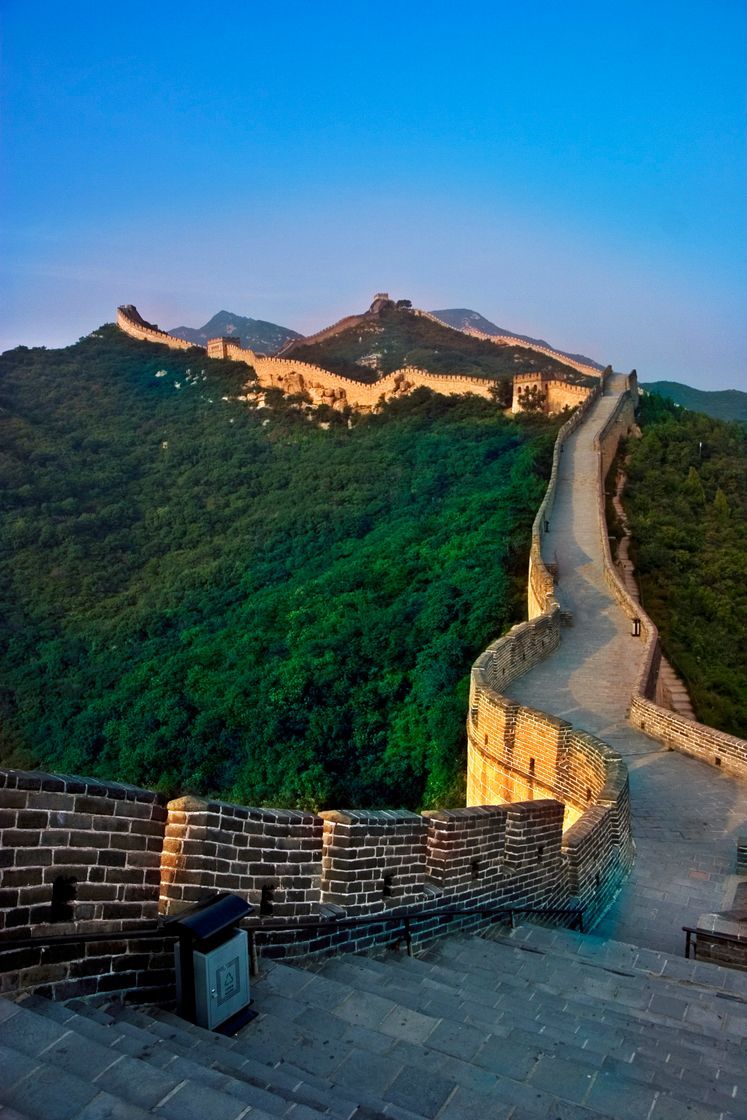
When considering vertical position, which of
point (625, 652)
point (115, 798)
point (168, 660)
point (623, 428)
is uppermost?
point (623, 428)

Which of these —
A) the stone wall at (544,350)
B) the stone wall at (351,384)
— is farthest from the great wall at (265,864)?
the stone wall at (544,350)

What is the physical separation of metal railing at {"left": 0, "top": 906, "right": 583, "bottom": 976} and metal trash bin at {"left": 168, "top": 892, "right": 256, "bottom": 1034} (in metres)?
0.11

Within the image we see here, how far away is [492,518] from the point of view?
1022 inches

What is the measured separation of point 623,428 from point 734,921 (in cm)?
3030

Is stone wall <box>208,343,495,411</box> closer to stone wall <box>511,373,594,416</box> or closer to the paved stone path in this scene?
stone wall <box>511,373,594,416</box>

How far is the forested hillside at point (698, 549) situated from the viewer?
17.9 m

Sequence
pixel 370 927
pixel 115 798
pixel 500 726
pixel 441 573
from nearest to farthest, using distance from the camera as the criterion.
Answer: pixel 115 798 → pixel 370 927 → pixel 500 726 → pixel 441 573

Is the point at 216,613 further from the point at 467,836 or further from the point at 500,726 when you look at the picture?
the point at 467,836

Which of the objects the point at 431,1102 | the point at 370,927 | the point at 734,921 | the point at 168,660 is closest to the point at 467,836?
the point at 370,927

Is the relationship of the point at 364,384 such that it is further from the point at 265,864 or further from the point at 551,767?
the point at 265,864

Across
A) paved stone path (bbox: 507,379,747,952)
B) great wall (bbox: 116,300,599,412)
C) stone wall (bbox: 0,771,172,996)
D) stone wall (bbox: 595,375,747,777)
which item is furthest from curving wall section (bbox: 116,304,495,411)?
stone wall (bbox: 0,771,172,996)

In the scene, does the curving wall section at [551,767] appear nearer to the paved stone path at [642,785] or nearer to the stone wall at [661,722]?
the paved stone path at [642,785]

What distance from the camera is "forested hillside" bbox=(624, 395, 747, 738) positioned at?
17859 millimetres

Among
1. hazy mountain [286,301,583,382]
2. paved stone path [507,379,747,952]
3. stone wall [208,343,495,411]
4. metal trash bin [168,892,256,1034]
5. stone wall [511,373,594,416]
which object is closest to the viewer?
metal trash bin [168,892,256,1034]
